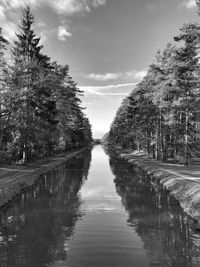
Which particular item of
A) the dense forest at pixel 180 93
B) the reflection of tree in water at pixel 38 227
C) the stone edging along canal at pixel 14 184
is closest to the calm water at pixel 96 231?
the reflection of tree in water at pixel 38 227

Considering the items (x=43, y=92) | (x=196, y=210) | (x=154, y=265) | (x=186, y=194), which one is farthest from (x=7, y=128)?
(x=154, y=265)

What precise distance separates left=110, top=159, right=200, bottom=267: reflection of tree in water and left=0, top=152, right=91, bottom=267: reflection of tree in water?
325cm

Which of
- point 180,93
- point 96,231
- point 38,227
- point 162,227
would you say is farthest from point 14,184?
point 180,93

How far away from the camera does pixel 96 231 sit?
46.9ft

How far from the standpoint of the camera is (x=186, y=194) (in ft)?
65.8

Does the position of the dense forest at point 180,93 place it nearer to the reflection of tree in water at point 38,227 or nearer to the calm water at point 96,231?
the calm water at point 96,231

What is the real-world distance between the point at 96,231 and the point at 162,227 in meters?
3.23

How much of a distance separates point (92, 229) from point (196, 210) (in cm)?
576

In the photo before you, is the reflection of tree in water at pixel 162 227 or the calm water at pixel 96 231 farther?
the reflection of tree in water at pixel 162 227

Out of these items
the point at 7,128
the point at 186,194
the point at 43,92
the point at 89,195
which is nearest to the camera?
the point at 186,194

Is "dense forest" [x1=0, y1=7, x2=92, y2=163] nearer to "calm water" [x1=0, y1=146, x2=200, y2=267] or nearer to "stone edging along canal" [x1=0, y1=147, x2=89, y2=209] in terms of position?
"stone edging along canal" [x1=0, y1=147, x2=89, y2=209]

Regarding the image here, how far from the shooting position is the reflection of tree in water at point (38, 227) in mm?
11031

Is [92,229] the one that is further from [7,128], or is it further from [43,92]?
[43,92]

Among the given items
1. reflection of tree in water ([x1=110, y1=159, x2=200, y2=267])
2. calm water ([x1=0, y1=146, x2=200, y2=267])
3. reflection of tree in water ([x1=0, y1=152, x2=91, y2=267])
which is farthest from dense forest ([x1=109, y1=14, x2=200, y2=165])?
reflection of tree in water ([x1=0, y1=152, x2=91, y2=267])
